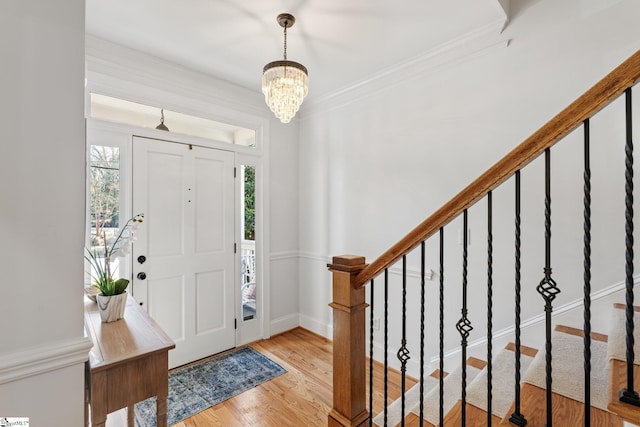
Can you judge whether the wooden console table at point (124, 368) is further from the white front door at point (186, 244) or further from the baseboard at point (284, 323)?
the baseboard at point (284, 323)

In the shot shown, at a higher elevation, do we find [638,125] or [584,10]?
[584,10]

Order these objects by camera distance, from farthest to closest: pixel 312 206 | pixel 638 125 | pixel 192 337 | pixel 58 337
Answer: pixel 312 206
pixel 192 337
pixel 638 125
pixel 58 337

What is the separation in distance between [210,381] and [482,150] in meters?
2.84

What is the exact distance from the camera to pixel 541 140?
2.82ft

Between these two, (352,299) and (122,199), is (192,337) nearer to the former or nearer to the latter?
(122,199)

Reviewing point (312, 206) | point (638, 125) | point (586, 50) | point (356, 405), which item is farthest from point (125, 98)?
point (638, 125)

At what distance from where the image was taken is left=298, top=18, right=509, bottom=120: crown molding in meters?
2.11

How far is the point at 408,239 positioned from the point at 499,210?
1.27 metres

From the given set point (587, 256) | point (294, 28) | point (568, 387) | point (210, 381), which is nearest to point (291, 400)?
point (210, 381)

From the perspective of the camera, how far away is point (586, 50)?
5.79 feet

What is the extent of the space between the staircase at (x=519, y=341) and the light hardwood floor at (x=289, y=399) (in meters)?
0.61

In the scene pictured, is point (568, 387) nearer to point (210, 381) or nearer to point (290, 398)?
point (290, 398)

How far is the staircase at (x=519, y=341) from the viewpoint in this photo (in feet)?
2.53

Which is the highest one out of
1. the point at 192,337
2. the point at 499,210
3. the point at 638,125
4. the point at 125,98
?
the point at 125,98
